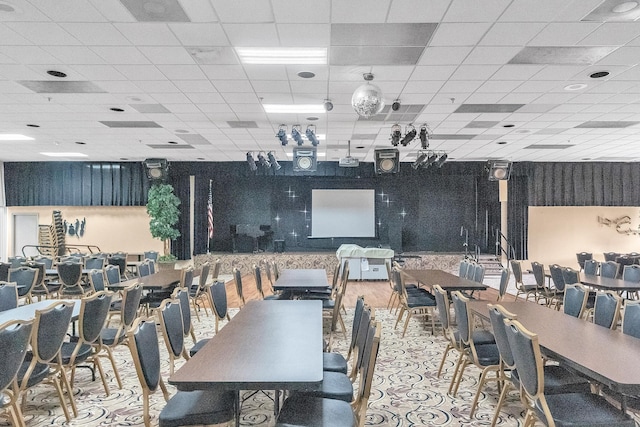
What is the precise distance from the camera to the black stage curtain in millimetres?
13422

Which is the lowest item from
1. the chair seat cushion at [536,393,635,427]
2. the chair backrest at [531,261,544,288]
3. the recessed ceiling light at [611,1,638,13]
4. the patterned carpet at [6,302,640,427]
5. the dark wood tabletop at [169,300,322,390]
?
the patterned carpet at [6,302,640,427]

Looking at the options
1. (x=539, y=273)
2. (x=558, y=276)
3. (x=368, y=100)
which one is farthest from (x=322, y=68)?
(x=539, y=273)

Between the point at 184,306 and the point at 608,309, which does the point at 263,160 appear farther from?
the point at 608,309

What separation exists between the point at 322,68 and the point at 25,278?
5945 mm

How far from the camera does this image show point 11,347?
2771mm

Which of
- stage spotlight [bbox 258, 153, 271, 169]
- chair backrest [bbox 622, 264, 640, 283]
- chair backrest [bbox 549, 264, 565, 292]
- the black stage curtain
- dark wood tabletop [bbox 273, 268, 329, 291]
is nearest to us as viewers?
dark wood tabletop [bbox 273, 268, 329, 291]

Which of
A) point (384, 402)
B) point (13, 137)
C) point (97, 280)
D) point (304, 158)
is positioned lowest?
point (384, 402)

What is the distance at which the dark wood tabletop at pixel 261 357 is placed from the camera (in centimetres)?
225

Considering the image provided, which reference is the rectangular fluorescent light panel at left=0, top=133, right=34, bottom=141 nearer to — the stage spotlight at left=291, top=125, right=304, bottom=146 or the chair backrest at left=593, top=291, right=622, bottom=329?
the stage spotlight at left=291, top=125, right=304, bottom=146

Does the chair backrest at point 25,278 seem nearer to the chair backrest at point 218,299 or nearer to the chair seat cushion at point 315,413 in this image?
the chair backrest at point 218,299

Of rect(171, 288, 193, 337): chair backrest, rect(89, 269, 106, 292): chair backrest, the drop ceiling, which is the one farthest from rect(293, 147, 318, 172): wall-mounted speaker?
rect(171, 288, 193, 337): chair backrest

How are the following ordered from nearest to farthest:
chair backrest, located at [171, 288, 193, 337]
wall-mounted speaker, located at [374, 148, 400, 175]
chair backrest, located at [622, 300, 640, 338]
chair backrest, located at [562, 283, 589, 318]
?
chair backrest, located at [622, 300, 640, 338] → chair backrest, located at [171, 288, 193, 337] → chair backrest, located at [562, 283, 589, 318] → wall-mounted speaker, located at [374, 148, 400, 175]

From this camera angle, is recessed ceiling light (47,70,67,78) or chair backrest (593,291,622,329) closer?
chair backrest (593,291,622,329)

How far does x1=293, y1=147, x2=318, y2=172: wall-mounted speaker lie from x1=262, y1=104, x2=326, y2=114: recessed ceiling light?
2.47m
